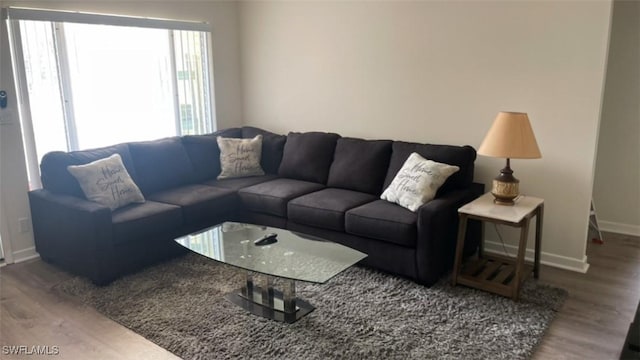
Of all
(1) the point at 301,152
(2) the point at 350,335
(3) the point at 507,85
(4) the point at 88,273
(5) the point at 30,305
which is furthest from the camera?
(1) the point at 301,152

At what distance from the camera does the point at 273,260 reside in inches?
107

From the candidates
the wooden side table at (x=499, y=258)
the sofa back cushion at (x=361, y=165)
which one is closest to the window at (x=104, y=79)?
the sofa back cushion at (x=361, y=165)

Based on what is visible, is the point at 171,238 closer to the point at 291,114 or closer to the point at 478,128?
the point at 291,114

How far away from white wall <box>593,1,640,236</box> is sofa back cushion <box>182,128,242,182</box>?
11.4ft

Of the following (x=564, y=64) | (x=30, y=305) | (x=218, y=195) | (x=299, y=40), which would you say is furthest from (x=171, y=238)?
(x=564, y=64)

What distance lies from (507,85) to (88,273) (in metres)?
3.28

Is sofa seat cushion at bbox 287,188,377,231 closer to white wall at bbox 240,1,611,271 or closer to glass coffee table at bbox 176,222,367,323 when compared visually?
glass coffee table at bbox 176,222,367,323

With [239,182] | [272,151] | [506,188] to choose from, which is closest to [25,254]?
[239,182]

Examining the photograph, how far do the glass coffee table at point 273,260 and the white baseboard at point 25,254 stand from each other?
157 cm

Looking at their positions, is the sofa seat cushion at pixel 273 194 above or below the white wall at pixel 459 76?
below

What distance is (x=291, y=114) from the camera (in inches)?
196

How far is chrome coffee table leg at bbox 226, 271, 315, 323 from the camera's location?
112 inches

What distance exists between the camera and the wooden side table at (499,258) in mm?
3020

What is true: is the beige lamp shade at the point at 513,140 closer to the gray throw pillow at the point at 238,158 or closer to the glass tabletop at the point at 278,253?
the glass tabletop at the point at 278,253
